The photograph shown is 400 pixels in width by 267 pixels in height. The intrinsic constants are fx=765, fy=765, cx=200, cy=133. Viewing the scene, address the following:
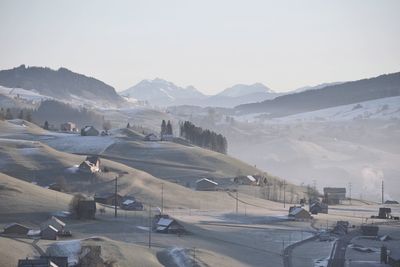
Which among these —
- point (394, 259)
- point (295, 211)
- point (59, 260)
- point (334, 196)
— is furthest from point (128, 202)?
point (334, 196)

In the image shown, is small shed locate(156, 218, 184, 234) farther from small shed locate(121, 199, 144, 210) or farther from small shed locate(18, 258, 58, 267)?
small shed locate(18, 258, 58, 267)

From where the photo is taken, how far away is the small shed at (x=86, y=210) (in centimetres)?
6588

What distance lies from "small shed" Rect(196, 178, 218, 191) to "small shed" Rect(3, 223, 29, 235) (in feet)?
147

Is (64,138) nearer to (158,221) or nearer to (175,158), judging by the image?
(175,158)

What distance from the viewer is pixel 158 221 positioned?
6512 cm

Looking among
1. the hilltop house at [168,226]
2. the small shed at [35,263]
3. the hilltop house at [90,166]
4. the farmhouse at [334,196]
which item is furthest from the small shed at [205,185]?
the small shed at [35,263]

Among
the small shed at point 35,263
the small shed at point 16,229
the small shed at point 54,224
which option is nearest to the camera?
the small shed at point 35,263

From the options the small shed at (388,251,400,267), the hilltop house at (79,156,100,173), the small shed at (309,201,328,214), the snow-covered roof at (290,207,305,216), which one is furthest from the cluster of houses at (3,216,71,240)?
the small shed at (309,201,328,214)

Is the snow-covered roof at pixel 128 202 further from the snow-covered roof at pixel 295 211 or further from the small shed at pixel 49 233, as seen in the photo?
the small shed at pixel 49 233

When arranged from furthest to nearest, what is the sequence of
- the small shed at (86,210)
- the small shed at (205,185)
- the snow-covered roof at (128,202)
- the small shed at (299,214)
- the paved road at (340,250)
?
the small shed at (205,185) → the small shed at (299,214) → the snow-covered roof at (128,202) → the small shed at (86,210) → the paved road at (340,250)

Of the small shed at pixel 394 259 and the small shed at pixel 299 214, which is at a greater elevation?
the small shed at pixel 299 214

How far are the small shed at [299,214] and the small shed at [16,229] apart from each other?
33909mm

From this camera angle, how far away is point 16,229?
55.6 m

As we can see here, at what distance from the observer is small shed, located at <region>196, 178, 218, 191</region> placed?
9975 centimetres
